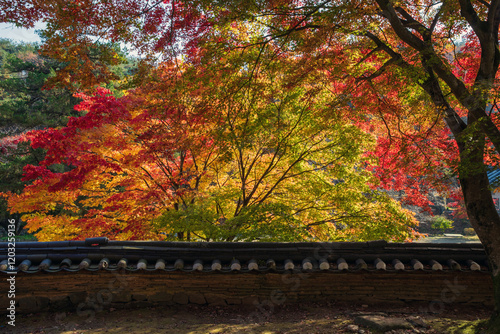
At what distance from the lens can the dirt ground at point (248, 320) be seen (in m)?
4.59

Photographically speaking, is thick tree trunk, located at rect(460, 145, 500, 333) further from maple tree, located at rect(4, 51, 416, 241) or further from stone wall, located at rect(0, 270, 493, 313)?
maple tree, located at rect(4, 51, 416, 241)

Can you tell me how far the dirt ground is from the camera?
4588mm

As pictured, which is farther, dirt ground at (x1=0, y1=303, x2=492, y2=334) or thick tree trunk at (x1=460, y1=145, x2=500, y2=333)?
dirt ground at (x1=0, y1=303, x2=492, y2=334)

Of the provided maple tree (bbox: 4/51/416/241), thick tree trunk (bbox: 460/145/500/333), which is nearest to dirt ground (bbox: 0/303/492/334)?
thick tree trunk (bbox: 460/145/500/333)

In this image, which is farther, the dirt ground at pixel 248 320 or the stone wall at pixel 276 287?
the stone wall at pixel 276 287

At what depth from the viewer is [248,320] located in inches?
199

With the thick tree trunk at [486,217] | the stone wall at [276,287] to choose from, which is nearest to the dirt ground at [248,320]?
the stone wall at [276,287]

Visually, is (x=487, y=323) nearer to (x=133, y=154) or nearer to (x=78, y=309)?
(x=78, y=309)

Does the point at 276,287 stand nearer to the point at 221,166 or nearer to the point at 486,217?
the point at 486,217

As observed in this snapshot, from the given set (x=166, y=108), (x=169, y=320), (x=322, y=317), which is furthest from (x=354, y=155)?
(x=169, y=320)

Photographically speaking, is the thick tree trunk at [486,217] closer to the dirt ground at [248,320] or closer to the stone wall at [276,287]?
the dirt ground at [248,320]

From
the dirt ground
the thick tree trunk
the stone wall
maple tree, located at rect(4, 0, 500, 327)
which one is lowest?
the dirt ground

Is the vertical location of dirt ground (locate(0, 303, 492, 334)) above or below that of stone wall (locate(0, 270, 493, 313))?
below

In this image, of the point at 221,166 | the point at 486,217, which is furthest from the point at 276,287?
the point at 221,166
